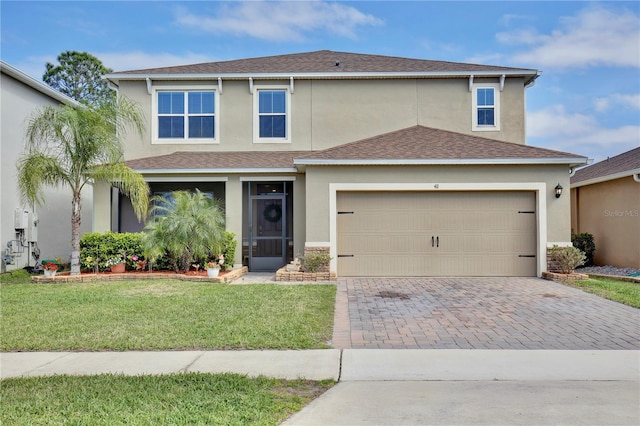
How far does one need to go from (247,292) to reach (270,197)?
16.2 ft

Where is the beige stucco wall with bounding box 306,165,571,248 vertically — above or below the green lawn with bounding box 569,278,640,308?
above

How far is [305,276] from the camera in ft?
36.6

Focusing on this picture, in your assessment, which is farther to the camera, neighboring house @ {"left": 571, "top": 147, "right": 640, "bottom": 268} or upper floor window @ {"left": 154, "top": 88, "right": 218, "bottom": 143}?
upper floor window @ {"left": 154, "top": 88, "right": 218, "bottom": 143}

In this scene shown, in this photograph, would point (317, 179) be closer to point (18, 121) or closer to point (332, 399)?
point (332, 399)

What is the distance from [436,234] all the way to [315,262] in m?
3.46

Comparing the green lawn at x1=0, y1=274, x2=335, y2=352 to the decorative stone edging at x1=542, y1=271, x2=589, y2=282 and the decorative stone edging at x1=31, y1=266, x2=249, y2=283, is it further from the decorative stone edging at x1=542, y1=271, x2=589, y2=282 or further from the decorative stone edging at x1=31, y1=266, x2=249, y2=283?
the decorative stone edging at x1=542, y1=271, x2=589, y2=282

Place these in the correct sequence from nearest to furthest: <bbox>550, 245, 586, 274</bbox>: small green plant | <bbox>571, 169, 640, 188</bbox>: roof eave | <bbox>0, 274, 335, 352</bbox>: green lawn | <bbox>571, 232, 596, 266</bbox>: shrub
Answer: <bbox>0, 274, 335, 352</bbox>: green lawn < <bbox>550, 245, 586, 274</bbox>: small green plant < <bbox>571, 169, 640, 188</bbox>: roof eave < <bbox>571, 232, 596, 266</bbox>: shrub

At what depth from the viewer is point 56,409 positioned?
3668 mm

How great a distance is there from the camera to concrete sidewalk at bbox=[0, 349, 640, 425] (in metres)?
3.61

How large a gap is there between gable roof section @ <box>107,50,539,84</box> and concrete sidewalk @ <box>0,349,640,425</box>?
37.1ft

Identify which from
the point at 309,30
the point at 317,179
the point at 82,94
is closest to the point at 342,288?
the point at 317,179

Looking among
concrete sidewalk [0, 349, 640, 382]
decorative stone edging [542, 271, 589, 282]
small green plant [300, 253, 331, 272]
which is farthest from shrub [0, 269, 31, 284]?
decorative stone edging [542, 271, 589, 282]

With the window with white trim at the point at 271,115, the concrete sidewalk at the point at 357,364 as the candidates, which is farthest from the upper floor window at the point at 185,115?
the concrete sidewalk at the point at 357,364

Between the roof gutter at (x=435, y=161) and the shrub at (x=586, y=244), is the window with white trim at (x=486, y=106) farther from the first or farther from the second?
the shrub at (x=586, y=244)
